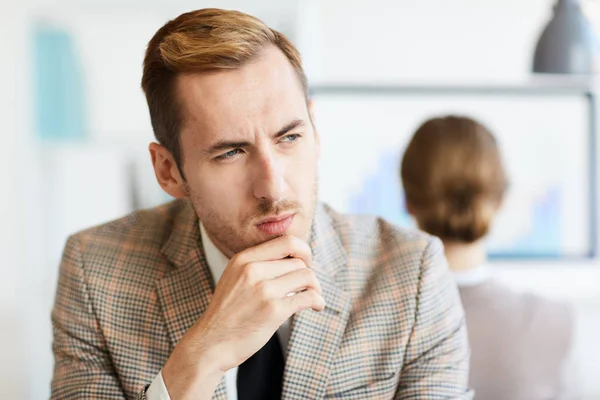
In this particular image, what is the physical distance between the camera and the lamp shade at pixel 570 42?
2184 millimetres

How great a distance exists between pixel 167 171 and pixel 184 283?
0.71ft

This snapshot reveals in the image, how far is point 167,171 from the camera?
149cm

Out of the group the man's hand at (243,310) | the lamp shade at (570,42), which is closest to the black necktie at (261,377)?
the man's hand at (243,310)

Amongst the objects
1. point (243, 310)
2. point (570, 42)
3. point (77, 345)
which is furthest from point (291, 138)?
point (570, 42)

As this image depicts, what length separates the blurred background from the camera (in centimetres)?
354

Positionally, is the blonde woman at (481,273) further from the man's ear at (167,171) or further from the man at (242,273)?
the man's ear at (167,171)

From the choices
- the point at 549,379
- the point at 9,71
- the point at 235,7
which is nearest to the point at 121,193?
the point at 9,71

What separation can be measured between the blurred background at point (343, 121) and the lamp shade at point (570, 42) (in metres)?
1.35

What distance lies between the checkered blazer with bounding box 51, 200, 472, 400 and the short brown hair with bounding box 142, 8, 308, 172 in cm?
26

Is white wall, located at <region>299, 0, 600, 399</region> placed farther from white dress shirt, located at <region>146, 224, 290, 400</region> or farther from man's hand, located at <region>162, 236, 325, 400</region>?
man's hand, located at <region>162, 236, 325, 400</region>

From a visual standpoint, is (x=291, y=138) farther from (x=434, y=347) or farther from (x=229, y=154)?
(x=434, y=347)

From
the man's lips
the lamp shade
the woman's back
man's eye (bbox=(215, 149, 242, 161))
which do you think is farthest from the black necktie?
the lamp shade

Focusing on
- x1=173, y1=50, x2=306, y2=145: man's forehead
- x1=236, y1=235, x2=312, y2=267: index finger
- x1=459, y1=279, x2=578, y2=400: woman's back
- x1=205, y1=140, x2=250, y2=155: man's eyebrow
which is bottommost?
x1=459, y1=279, x2=578, y2=400: woman's back

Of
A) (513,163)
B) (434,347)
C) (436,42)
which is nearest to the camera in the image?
(434,347)
